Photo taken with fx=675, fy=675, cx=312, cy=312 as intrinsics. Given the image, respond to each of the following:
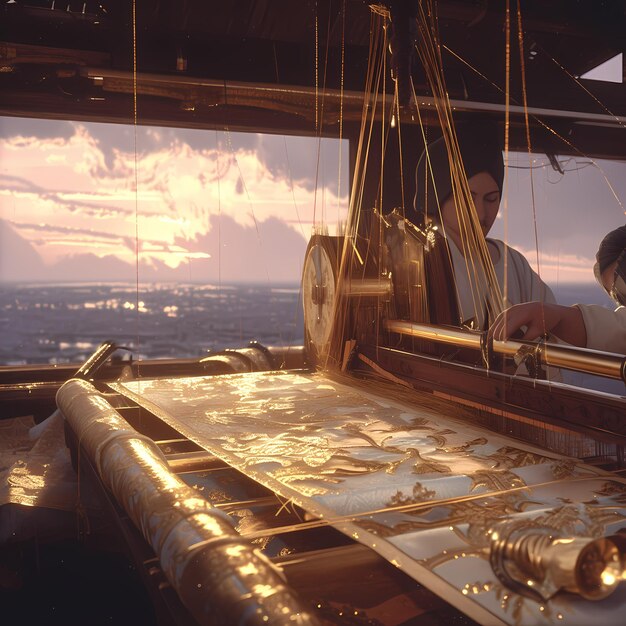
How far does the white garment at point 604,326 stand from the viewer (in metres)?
1.70

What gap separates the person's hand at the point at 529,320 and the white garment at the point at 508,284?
842 millimetres

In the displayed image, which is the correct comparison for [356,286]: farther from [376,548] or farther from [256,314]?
[376,548]

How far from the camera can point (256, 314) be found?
3.10 m

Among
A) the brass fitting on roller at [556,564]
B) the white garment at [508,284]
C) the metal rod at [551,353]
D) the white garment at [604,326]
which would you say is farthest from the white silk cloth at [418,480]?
the white garment at [508,284]

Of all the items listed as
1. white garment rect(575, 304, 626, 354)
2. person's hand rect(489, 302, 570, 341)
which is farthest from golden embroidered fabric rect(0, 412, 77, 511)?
white garment rect(575, 304, 626, 354)

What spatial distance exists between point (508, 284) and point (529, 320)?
1182 mm

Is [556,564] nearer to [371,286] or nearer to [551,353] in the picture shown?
[551,353]

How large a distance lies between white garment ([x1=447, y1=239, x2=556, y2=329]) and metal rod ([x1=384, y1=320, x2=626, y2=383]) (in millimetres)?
724

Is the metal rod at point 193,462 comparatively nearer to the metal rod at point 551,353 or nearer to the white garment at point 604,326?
the metal rod at point 551,353

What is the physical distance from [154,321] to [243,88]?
1400 millimetres

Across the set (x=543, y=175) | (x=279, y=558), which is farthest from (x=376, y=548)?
(x=543, y=175)

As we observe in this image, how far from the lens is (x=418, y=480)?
3.75ft

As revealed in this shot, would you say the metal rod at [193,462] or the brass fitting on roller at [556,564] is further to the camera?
the metal rod at [193,462]

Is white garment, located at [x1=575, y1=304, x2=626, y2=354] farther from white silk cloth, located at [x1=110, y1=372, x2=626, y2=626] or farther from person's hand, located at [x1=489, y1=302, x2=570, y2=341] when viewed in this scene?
white silk cloth, located at [x1=110, y1=372, x2=626, y2=626]
